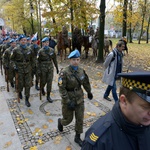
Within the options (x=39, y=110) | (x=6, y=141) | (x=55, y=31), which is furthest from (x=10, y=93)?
(x=55, y=31)

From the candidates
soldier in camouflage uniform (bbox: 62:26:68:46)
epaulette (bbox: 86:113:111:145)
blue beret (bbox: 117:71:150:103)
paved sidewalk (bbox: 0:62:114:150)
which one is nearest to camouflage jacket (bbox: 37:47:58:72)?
paved sidewalk (bbox: 0:62:114:150)

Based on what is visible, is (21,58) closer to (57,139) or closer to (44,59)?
(44,59)

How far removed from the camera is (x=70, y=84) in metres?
3.73

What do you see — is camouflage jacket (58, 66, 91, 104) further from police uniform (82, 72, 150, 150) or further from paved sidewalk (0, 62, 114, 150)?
police uniform (82, 72, 150, 150)

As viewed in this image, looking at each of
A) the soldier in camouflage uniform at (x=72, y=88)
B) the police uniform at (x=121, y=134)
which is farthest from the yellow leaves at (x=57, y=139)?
the police uniform at (x=121, y=134)

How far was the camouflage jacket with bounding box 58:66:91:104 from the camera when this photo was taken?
144 inches

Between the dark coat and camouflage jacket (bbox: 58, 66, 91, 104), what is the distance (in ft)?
7.27

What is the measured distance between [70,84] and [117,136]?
236 centimetres

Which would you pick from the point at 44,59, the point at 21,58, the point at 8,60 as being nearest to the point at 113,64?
the point at 44,59

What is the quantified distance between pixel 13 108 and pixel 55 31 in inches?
482

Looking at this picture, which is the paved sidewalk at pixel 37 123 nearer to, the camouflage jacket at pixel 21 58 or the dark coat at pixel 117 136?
the camouflage jacket at pixel 21 58

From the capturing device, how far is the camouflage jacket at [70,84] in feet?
12.0

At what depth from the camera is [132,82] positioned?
4.47ft

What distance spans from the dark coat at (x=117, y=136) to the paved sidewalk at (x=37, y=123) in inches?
102
